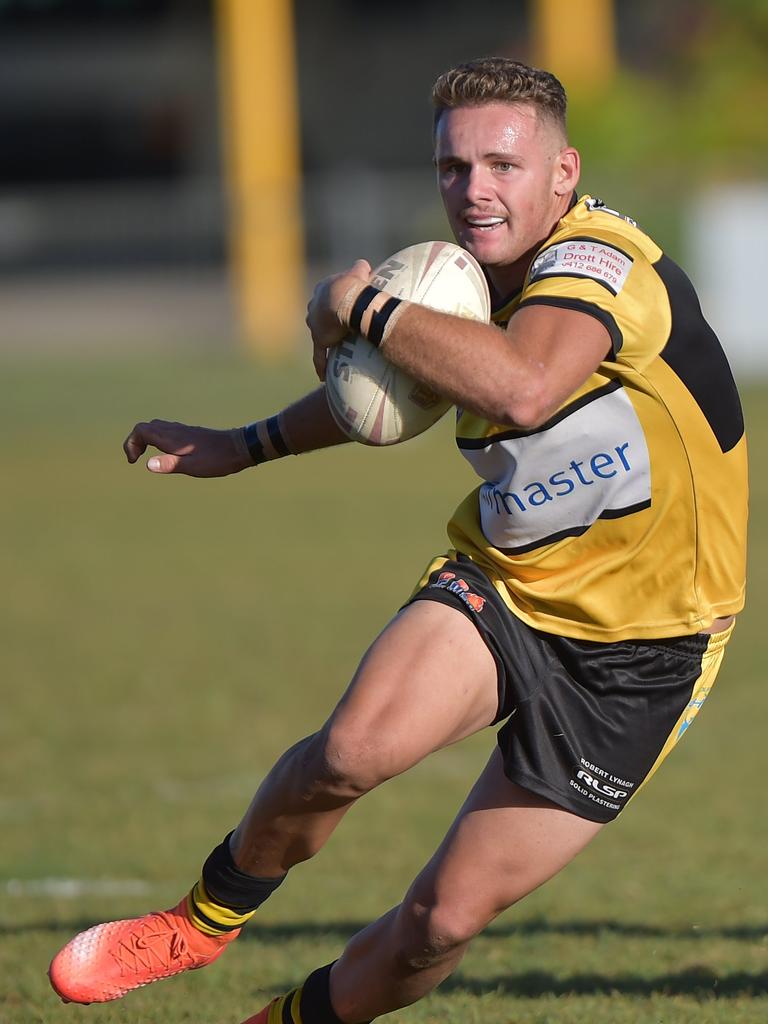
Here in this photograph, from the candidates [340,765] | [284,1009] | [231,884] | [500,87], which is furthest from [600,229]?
[284,1009]

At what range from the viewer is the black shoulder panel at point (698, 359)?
13.0 ft

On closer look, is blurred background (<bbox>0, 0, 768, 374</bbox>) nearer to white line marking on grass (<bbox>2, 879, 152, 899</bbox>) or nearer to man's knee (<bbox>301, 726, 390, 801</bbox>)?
white line marking on grass (<bbox>2, 879, 152, 899</bbox>)

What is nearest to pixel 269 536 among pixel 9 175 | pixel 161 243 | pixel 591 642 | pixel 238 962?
pixel 238 962

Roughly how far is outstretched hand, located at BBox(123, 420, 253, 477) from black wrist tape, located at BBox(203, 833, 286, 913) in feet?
3.33

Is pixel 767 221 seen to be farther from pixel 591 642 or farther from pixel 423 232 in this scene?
pixel 591 642

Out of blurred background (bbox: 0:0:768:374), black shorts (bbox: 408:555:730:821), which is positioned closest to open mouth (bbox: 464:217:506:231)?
black shorts (bbox: 408:555:730:821)

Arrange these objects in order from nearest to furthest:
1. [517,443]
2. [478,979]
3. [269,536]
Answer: [517,443] < [478,979] < [269,536]

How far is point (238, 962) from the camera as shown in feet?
18.4

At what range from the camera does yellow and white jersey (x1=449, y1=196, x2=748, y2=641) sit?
3.93 meters

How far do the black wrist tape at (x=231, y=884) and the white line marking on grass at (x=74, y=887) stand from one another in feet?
7.37

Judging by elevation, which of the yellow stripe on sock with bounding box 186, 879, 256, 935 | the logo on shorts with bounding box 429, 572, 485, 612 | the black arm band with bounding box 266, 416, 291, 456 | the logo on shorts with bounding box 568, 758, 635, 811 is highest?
the black arm band with bounding box 266, 416, 291, 456

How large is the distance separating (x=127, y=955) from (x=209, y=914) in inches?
9.0

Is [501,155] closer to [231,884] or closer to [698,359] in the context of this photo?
[698,359]

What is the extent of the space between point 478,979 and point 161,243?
22.9 meters
